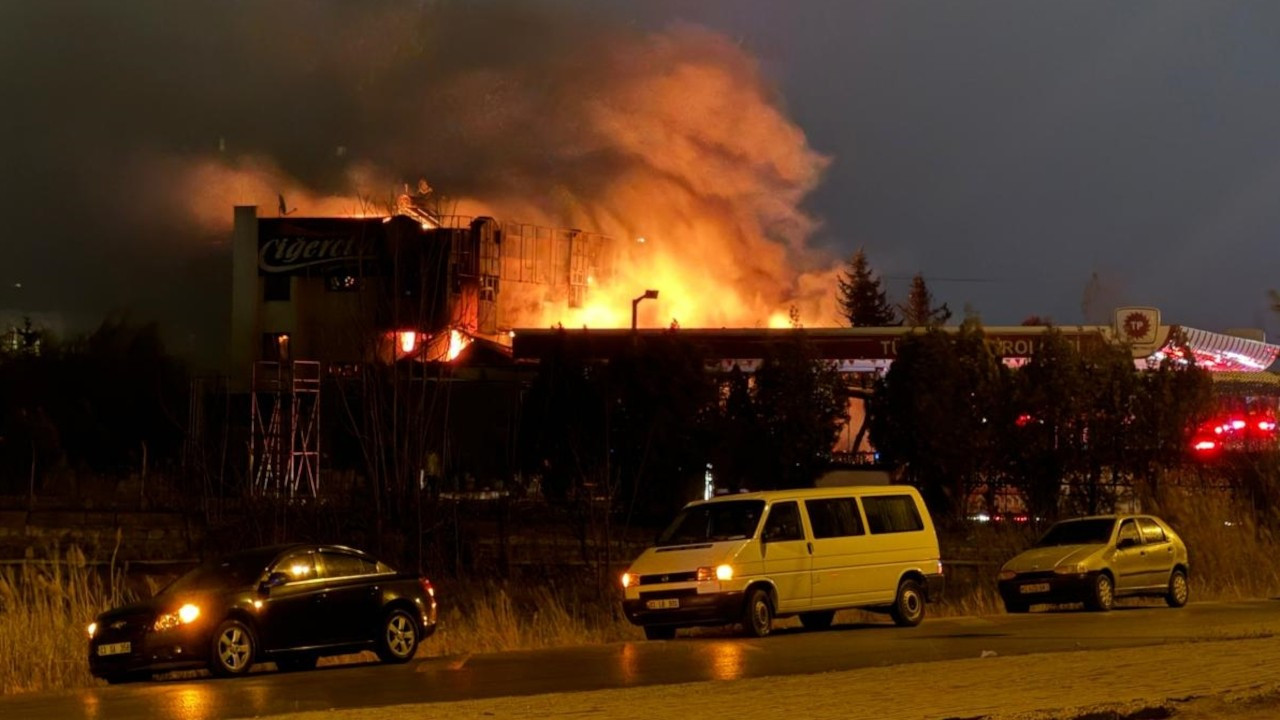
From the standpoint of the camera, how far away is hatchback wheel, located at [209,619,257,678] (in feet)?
58.7

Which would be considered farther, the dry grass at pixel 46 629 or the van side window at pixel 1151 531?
the van side window at pixel 1151 531

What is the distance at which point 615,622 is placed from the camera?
2456cm

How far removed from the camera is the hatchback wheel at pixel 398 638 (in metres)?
19.3

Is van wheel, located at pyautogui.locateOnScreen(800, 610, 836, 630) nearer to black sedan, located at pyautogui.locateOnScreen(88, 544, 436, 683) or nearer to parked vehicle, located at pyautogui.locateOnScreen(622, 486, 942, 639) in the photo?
parked vehicle, located at pyautogui.locateOnScreen(622, 486, 942, 639)

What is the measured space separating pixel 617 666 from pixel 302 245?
65.4 meters

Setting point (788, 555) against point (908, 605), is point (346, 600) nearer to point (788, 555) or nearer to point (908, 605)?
point (788, 555)

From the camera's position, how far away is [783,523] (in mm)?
22359

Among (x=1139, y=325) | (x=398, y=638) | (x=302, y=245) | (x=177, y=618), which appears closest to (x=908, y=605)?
(x=398, y=638)

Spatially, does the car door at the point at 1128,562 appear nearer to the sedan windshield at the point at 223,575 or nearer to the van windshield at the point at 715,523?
the van windshield at the point at 715,523

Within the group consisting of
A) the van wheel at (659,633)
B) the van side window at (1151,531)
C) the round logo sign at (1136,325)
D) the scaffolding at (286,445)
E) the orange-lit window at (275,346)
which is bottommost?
the van wheel at (659,633)

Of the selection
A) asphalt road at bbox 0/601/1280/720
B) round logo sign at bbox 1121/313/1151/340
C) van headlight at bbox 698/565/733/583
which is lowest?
asphalt road at bbox 0/601/1280/720

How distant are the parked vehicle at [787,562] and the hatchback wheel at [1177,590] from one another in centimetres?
689

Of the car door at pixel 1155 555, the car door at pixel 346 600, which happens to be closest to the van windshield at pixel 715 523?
the car door at pixel 346 600

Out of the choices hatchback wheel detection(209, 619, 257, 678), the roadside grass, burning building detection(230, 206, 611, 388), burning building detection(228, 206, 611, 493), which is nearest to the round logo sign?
burning building detection(228, 206, 611, 493)
